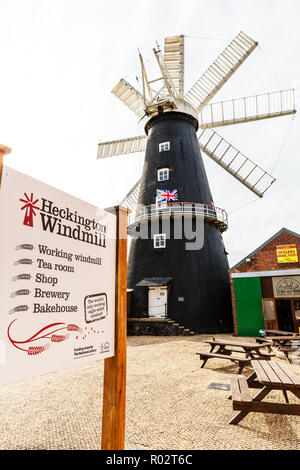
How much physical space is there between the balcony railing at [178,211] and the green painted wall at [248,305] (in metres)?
4.50

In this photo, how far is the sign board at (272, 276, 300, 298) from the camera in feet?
44.8

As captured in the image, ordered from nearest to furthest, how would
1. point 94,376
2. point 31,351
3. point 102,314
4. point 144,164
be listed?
point 31,351, point 102,314, point 94,376, point 144,164

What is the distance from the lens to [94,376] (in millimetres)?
6477

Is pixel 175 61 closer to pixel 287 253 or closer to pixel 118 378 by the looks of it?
pixel 287 253

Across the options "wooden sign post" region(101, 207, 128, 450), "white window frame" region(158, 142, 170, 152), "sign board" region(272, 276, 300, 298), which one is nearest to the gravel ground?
"wooden sign post" region(101, 207, 128, 450)

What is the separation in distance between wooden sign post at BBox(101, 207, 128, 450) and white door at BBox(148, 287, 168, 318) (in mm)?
13531

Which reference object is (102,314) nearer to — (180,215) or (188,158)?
(180,215)

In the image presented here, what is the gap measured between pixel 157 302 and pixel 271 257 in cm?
716

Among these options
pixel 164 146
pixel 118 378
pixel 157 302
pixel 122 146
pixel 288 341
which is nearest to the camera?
pixel 118 378

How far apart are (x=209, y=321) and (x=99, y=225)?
46.8ft

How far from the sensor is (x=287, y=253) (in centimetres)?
1413

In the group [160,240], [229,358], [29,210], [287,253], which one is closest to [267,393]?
[229,358]

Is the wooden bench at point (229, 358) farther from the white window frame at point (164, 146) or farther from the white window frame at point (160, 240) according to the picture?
the white window frame at point (164, 146)
